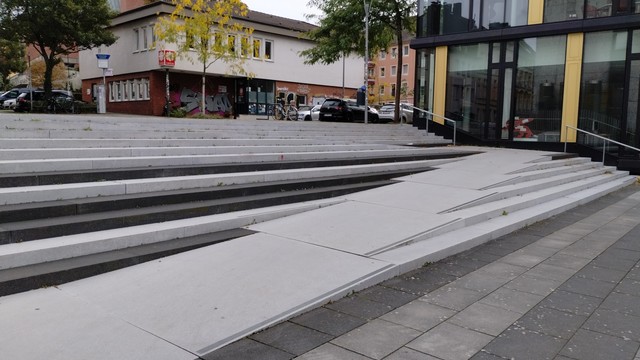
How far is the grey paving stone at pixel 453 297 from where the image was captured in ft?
15.6

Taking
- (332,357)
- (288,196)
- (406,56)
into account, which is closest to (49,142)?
(288,196)

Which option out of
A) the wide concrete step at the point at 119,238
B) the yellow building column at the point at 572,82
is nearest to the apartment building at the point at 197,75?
the yellow building column at the point at 572,82

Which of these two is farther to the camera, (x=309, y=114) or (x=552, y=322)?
(x=309, y=114)

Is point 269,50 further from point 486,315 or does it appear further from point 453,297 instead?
point 486,315

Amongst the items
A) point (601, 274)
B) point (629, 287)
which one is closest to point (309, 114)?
point (601, 274)

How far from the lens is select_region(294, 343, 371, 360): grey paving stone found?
366 cm

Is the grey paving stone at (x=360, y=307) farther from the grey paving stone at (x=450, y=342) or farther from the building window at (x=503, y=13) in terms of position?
the building window at (x=503, y=13)

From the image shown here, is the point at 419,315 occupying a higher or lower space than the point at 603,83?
lower

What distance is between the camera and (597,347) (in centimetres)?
393

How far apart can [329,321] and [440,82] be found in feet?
56.5

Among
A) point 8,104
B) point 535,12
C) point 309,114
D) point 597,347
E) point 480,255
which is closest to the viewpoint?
point 597,347

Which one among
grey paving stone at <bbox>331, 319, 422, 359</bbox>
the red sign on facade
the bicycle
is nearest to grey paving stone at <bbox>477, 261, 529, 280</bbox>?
grey paving stone at <bbox>331, 319, 422, 359</bbox>

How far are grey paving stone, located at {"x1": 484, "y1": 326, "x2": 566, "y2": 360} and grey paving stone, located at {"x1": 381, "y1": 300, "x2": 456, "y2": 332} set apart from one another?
1.74 ft

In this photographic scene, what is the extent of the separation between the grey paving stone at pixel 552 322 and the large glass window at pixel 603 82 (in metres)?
14.0
